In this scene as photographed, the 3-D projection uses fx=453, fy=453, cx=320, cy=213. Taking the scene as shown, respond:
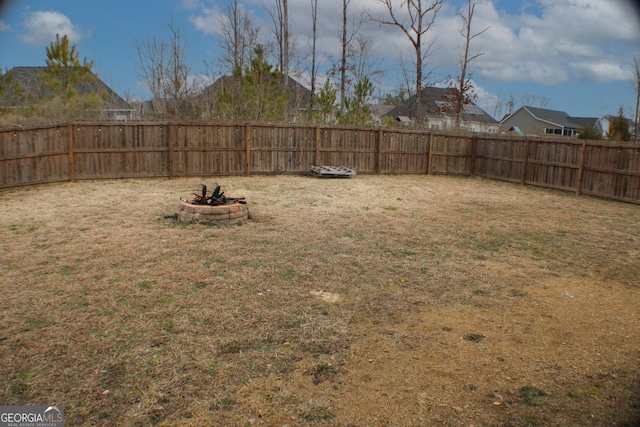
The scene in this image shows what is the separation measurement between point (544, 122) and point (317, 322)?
44.7 metres

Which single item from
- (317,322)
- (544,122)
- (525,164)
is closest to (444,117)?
(544,122)

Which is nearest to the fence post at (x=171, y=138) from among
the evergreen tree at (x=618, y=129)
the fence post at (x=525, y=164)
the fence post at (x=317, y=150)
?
the fence post at (x=317, y=150)

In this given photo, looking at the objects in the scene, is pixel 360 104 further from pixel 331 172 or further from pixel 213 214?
pixel 213 214

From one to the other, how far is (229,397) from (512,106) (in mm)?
48402

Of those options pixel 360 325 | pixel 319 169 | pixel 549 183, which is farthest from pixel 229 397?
pixel 549 183

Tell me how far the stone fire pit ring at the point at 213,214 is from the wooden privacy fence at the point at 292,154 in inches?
229

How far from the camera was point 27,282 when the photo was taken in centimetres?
427

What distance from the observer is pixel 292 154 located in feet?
45.6

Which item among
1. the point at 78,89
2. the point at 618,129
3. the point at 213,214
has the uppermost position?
the point at 78,89

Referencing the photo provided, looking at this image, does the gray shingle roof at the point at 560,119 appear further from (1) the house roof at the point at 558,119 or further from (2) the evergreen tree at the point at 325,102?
(2) the evergreen tree at the point at 325,102

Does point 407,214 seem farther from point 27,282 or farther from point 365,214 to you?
point 27,282

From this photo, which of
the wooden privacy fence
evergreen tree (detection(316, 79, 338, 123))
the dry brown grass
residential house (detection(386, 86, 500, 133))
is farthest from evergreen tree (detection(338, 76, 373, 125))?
residential house (detection(386, 86, 500, 133))

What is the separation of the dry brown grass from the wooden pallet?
5.98 meters

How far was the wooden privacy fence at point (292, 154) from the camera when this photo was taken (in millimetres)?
10633
